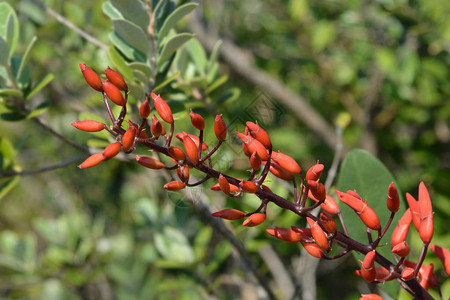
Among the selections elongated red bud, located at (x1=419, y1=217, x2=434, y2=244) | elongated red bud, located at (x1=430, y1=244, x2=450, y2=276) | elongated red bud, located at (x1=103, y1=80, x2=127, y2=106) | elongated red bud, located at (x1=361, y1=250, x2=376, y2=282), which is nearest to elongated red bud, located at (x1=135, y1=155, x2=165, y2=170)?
elongated red bud, located at (x1=103, y1=80, x2=127, y2=106)

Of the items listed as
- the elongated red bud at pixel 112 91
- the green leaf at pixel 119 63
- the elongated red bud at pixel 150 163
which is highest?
the elongated red bud at pixel 112 91

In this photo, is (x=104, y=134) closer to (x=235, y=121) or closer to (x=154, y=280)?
(x=235, y=121)

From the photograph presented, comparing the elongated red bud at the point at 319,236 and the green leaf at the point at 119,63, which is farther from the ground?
the green leaf at the point at 119,63

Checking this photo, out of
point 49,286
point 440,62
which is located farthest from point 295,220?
point 49,286

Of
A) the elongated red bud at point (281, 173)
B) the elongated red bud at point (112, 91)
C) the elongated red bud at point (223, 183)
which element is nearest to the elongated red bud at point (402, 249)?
the elongated red bud at point (281, 173)

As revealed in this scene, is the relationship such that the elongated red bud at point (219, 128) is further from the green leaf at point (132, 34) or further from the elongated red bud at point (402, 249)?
the green leaf at point (132, 34)

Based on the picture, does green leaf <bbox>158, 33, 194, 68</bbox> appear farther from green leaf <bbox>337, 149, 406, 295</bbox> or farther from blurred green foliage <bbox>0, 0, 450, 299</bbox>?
green leaf <bbox>337, 149, 406, 295</bbox>

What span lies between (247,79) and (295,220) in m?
1.52

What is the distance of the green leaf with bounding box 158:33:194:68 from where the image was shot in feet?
3.90

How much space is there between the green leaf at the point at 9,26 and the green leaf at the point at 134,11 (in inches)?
A: 12.1

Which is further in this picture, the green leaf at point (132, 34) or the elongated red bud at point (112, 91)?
the green leaf at point (132, 34)

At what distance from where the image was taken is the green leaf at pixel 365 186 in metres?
1.16

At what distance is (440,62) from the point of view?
2.68 m

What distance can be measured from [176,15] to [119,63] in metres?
0.20
